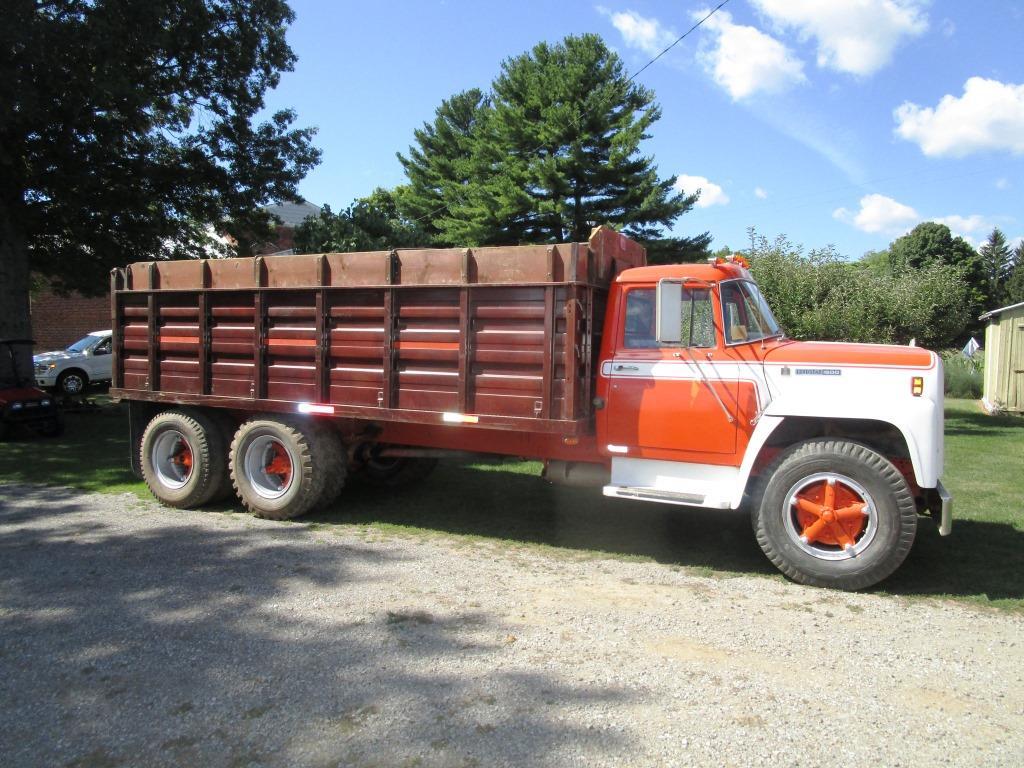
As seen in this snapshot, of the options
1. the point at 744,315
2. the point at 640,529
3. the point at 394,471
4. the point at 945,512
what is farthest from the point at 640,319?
the point at 394,471

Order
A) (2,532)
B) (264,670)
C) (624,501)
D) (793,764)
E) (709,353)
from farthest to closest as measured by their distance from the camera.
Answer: (624,501) → (2,532) → (709,353) → (264,670) → (793,764)

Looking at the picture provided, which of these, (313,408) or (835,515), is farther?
(313,408)

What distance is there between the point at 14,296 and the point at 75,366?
846 centimetres

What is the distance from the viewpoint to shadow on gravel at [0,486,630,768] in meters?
3.23

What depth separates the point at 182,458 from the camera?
26.0 feet

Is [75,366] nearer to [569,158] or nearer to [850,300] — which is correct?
[569,158]

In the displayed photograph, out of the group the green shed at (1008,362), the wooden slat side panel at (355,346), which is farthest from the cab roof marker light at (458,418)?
the green shed at (1008,362)

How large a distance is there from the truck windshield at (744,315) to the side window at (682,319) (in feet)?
0.44

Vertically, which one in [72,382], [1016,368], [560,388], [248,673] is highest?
[1016,368]

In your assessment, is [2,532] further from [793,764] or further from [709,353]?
[793,764]

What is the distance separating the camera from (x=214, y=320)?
24.5ft

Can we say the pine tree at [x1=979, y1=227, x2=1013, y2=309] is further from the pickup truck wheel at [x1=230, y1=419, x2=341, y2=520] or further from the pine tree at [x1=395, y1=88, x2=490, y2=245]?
the pickup truck wheel at [x1=230, y1=419, x2=341, y2=520]

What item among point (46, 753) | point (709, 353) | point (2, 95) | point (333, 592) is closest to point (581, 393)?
point (709, 353)

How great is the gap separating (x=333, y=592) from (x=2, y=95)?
965 centimetres
